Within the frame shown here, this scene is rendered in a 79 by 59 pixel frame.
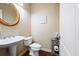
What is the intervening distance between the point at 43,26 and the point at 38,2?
311 mm

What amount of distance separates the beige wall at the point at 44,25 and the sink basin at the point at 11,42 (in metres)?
0.20

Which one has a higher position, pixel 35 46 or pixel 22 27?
pixel 22 27

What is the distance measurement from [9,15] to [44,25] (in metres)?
0.46

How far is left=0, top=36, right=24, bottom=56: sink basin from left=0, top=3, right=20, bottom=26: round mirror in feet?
0.59

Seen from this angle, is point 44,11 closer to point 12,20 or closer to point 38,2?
point 38,2

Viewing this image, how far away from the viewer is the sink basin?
1.21 meters

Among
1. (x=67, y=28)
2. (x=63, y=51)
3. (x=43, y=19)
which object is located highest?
(x=43, y=19)

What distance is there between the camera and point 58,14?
1316 millimetres

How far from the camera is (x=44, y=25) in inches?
53.2

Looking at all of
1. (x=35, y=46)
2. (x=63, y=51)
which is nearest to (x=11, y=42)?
(x=35, y=46)

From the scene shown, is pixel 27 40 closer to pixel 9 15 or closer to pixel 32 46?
pixel 32 46

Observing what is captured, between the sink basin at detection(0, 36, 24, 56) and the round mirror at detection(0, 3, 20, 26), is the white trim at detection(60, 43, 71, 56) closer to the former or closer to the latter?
the sink basin at detection(0, 36, 24, 56)

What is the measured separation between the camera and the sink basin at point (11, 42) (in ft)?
3.99

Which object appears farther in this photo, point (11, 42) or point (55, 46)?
point (55, 46)
